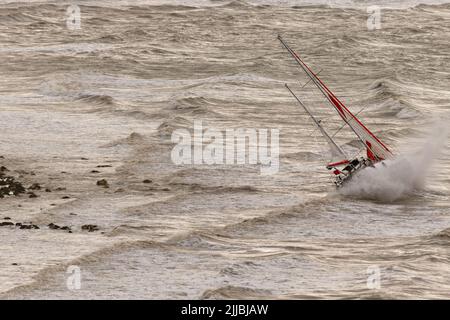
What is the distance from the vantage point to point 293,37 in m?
94.8

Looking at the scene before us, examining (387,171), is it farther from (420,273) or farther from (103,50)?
(103,50)

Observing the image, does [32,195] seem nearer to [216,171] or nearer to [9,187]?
[9,187]

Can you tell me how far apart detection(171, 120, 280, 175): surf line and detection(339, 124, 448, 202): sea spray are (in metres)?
5.31

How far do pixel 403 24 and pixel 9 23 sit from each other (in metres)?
32.7

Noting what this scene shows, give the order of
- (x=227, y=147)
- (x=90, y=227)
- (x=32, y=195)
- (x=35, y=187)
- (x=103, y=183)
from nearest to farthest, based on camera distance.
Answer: (x=90, y=227) → (x=32, y=195) → (x=35, y=187) → (x=103, y=183) → (x=227, y=147)

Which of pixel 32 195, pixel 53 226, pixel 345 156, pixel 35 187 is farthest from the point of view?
pixel 345 156

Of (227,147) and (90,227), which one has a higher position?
(227,147)

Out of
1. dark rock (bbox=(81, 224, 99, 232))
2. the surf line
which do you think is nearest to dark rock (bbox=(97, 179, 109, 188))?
the surf line

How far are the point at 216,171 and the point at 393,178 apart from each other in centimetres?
738

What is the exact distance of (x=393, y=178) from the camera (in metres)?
43.0

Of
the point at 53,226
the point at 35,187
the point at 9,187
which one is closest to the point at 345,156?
the point at 35,187

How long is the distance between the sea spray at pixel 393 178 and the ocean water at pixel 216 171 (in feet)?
0.25

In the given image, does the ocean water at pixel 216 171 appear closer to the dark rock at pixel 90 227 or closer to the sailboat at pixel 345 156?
the dark rock at pixel 90 227
